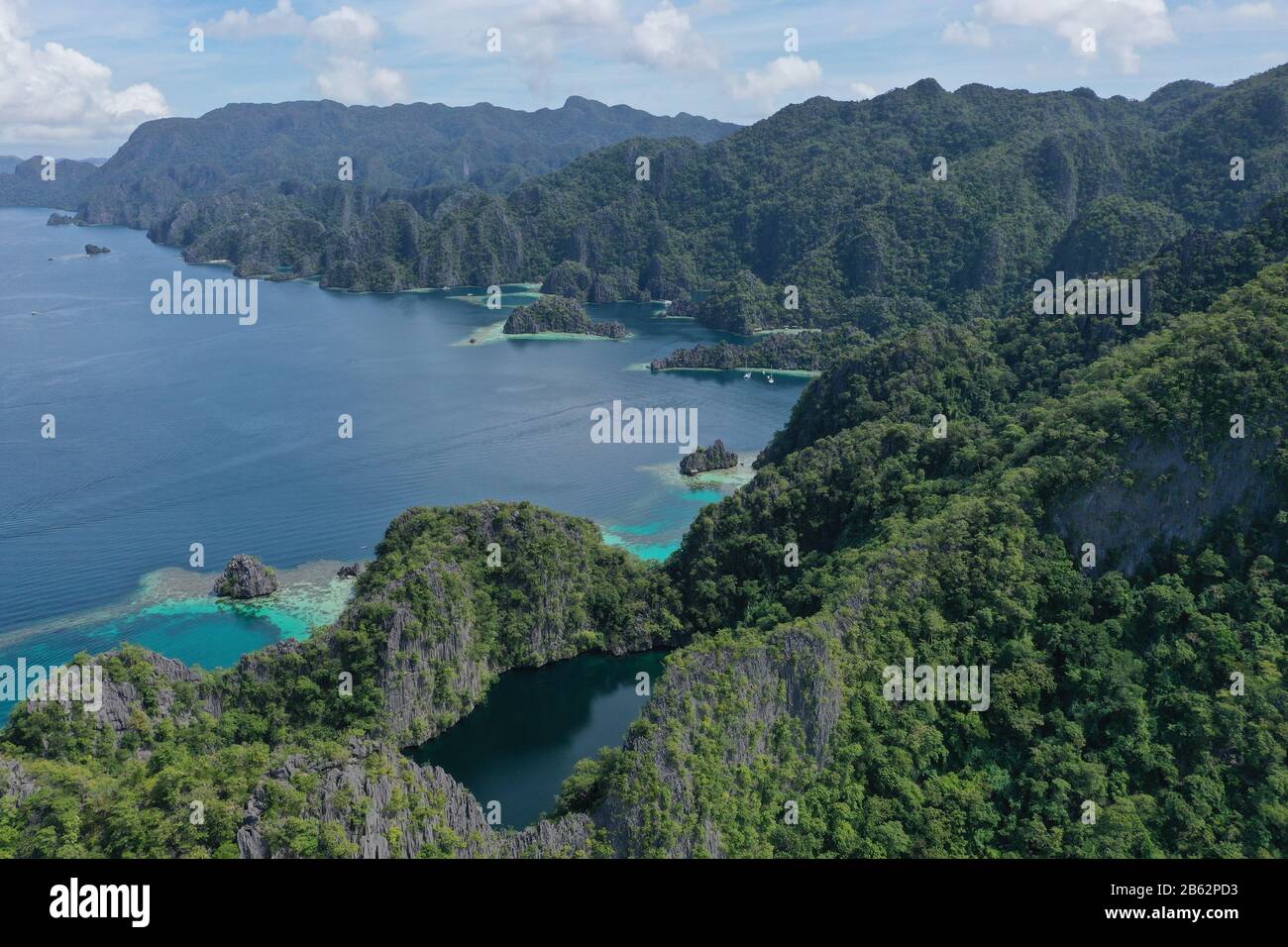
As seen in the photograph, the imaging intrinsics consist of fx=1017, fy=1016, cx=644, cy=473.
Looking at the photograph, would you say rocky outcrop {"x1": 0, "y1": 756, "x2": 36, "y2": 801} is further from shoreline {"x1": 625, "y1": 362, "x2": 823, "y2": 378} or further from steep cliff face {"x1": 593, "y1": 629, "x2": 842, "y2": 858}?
shoreline {"x1": 625, "y1": 362, "x2": 823, "y2": 378}

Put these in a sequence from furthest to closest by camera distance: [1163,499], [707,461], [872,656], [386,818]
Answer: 1. [707,461]
2. [1163,499]
3. [872,656]
4. [386,818]

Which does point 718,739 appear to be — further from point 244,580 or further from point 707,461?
point 707,461

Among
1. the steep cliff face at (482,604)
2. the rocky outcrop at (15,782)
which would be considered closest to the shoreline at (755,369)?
the steep cliff face at (482,604)

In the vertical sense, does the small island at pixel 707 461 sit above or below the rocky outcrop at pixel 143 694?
above

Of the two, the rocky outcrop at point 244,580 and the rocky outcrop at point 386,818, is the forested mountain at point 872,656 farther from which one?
the rocky outcrop at point 244,580

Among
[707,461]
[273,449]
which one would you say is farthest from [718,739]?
[273,449]

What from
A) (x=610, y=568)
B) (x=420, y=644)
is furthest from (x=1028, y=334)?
(x=420, y=644)
